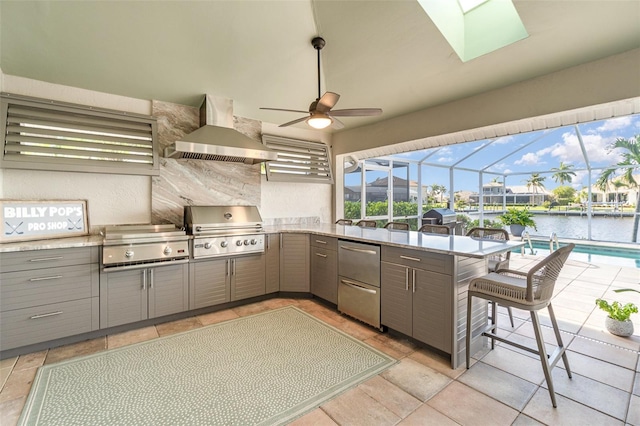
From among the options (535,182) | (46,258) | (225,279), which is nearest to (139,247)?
(46,258)

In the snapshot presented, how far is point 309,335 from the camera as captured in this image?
8.49 feet

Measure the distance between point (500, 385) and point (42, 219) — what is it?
13.7 ft

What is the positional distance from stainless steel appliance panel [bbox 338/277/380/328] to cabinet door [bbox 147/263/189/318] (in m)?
1.72

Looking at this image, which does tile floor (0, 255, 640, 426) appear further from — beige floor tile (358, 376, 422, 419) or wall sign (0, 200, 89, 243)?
wall sign (0, 200, 89, 243)

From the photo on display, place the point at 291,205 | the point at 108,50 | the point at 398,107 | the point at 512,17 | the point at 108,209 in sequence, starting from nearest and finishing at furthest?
the point at 512,17 → the point at 108,50 → the point at 108,209 → the point at 398,107 → the point at 291,205

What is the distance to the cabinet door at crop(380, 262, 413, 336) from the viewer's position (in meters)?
2.37

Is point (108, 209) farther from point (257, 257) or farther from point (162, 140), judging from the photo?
point (257, 257)

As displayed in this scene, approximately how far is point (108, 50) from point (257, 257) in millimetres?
2532

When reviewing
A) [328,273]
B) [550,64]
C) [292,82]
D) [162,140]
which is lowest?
[328,273]

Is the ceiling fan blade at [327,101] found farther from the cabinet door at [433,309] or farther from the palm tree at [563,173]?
the palm tree at [563,173]

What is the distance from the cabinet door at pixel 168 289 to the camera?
2.79 meters

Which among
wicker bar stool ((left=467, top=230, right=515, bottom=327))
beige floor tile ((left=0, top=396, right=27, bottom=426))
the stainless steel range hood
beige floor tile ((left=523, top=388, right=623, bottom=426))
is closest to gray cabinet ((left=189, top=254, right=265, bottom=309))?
the stainless steel range hood

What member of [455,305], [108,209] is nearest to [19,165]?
[108,209]

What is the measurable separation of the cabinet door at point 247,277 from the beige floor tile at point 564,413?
2.74m
